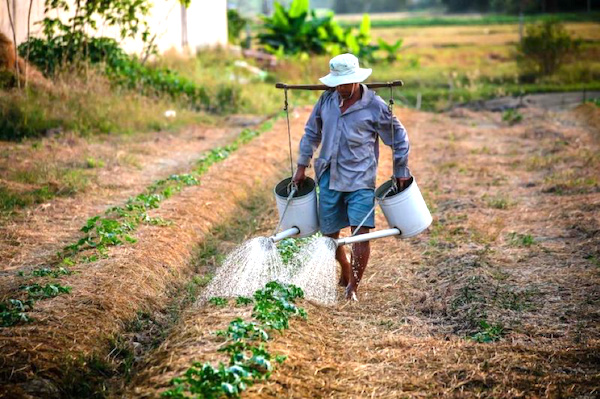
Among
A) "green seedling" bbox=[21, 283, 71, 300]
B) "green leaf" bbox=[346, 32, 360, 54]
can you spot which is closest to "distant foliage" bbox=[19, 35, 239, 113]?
"green seedling" bbox=[21, 283, 71, 300]

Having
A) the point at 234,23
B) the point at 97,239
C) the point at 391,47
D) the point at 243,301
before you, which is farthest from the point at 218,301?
the point at 234,23

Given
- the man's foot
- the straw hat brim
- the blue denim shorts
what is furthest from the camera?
the man's foot

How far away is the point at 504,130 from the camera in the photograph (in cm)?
1502

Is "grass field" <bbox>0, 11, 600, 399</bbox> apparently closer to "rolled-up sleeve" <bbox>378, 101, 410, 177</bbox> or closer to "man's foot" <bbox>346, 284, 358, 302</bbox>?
"man's foot" <bbox>346, 284, 358, 302</bbox>

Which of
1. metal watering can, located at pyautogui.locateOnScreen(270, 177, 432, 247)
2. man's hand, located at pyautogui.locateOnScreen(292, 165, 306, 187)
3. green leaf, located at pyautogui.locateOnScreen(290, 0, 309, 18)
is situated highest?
green leaf, located at pyautogui.locateOnScreen(290, 0, 309, 18)

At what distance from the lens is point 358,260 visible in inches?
236

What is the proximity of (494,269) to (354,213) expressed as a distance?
1.46 meters

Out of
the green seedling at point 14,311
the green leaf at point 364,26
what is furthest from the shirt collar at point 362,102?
the green leaf at point 364,26

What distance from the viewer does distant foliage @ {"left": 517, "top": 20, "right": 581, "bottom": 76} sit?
72.8ft

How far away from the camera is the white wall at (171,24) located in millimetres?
13547

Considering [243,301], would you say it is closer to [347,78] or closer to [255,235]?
[347,78]

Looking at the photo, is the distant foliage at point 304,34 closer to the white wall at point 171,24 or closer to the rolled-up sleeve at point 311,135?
the white wall at point 171,24

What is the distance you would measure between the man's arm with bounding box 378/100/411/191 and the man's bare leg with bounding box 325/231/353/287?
0.63 metres

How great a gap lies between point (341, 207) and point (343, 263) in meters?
0.42
